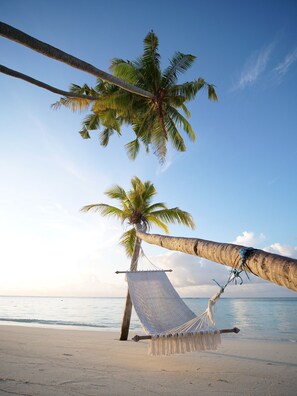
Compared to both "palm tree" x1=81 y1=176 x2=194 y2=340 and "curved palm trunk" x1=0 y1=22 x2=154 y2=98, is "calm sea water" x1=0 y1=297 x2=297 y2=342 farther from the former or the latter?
"curved palm trunk" x1=0 y1=22 x2=154 y2=98

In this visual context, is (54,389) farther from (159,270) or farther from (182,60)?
(182,60)

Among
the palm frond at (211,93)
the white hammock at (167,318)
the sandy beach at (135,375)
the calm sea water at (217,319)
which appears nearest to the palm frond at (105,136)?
the palm frond at (211,93)

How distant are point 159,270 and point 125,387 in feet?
8.93

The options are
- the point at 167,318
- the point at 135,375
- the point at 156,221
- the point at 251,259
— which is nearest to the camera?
the point at 251,259

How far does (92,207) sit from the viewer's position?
786 centimetres

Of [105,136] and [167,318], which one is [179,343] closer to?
[167,318]

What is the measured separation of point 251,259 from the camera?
1767 mm

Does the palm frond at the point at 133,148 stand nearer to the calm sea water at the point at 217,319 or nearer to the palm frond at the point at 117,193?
the palm frond at the point at 117,193

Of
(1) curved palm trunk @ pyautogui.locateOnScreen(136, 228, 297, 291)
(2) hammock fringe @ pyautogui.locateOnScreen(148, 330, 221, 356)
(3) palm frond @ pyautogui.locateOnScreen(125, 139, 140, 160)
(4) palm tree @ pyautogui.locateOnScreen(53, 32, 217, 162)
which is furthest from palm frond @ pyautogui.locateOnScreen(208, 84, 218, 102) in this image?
(2) hammock fringe @ pyautogui.locateOnScreen(148, 330, 221, 356)

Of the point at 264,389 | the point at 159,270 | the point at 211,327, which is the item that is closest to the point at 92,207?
the point at 159,270

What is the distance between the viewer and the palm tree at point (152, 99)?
6281mm

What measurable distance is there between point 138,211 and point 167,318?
4039 millimetres

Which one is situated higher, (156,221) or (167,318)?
(156,221)

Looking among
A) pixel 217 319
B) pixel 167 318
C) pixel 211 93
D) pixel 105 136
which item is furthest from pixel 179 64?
pixel 217 319
